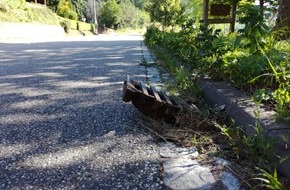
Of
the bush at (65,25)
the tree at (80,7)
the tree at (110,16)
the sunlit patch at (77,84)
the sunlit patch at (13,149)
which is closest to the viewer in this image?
the sunlit patch at (13,149)

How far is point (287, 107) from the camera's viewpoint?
174cm

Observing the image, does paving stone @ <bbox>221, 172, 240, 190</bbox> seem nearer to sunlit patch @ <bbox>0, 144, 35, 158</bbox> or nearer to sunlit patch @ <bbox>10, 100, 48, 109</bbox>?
sunlit patch @ <bbox>0, 144, 35, 158</bbox>

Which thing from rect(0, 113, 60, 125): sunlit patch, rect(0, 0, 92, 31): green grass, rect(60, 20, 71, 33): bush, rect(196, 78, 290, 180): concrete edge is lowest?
rect(0, 113, 60, 125): sunlit patch

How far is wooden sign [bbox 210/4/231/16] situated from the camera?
898 cm

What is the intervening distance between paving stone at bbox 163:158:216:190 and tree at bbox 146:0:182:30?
9.51 m

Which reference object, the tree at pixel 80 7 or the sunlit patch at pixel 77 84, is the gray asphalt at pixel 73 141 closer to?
the sunlit patch at pixel 77 84

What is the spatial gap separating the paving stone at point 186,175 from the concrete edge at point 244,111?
1.22 ft

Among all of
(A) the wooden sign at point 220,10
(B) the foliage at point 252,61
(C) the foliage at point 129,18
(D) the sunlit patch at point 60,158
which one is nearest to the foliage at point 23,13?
(A) the wooden sign at point 220,10

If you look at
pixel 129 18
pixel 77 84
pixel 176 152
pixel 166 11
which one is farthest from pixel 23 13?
pixel 129 18

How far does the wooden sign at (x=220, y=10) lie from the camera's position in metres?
8.98

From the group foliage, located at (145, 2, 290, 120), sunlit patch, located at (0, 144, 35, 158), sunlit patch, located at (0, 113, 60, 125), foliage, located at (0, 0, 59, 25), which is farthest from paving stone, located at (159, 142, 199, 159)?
foliage, located at (0, 0, 59, 25)

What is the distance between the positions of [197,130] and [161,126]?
0.26 m

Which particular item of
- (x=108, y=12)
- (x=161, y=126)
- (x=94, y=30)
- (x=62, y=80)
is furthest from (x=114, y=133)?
(x=108, y=12)

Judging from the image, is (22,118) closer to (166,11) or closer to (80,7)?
(166,11)
